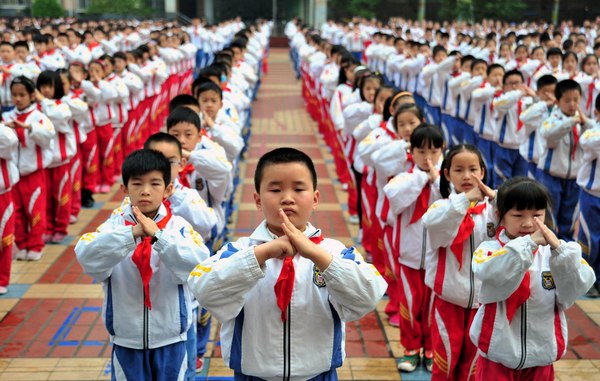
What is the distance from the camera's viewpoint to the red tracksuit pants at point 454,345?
12.8ft

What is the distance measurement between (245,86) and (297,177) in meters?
7.87

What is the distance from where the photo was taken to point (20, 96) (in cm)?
643

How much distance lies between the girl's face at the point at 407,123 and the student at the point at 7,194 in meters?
3.00

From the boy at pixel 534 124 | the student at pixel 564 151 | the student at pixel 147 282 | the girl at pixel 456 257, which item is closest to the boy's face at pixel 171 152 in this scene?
the student at pixel 147 282

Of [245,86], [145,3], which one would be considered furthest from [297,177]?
[145,3]

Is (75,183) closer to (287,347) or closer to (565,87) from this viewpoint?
(565,87)

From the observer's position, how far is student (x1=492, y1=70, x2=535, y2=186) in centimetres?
818

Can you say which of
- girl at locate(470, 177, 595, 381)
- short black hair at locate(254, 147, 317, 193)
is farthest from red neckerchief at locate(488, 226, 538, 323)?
short black hair at locate(254, 147, 317, 193)

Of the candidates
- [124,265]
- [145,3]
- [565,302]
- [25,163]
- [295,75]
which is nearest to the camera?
[565,302]

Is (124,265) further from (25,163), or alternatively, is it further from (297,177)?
(25,163)

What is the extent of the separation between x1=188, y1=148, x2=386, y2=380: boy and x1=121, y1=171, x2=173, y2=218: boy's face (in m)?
0.85

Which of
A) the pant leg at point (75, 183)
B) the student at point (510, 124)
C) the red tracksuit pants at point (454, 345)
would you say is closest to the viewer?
the red tracksuit pants at point (454, 345)

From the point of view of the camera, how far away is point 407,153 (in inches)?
198

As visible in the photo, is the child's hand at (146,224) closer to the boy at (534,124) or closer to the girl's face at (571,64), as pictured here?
the boy at (534,124)
